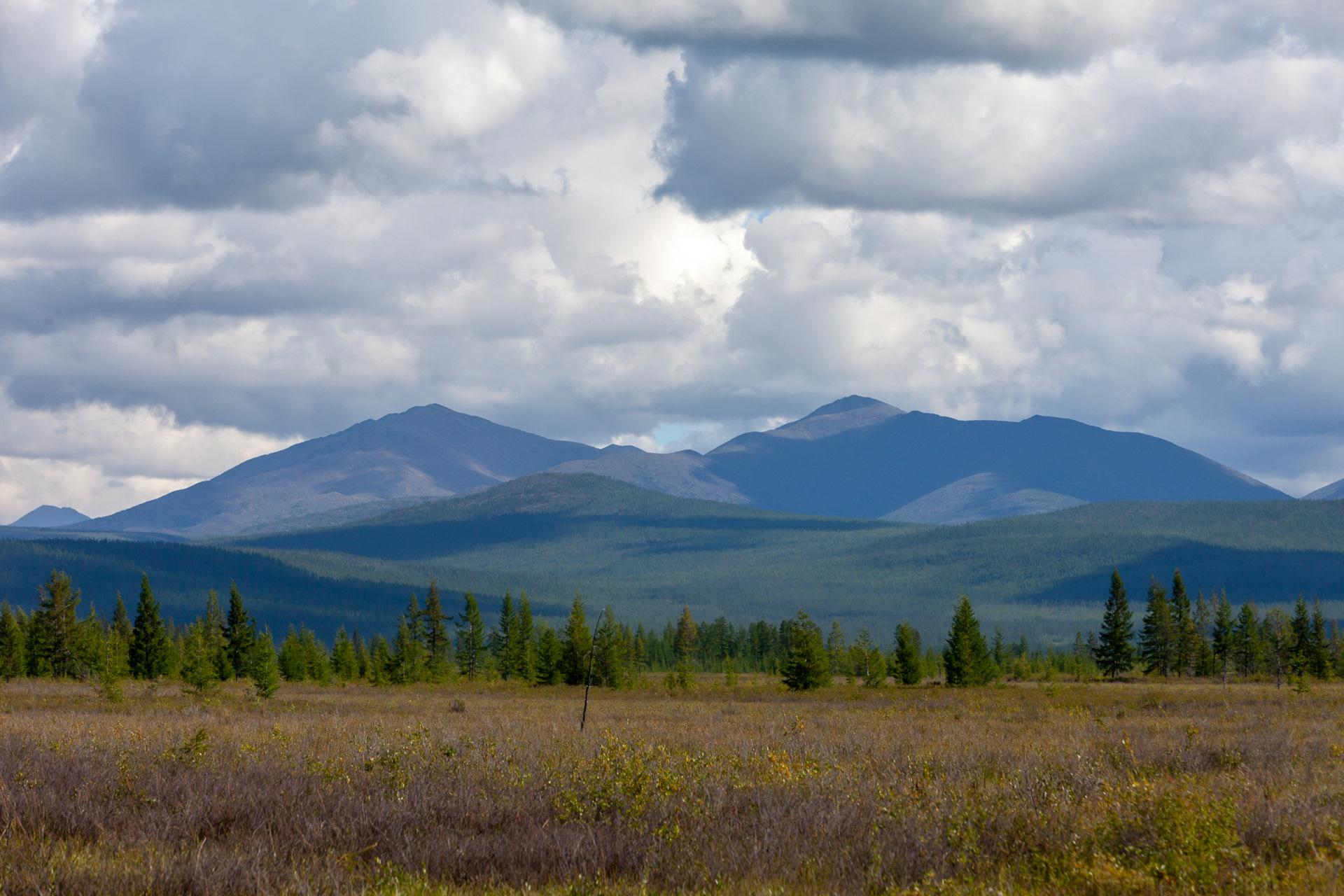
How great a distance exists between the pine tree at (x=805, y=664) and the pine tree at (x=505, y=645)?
31193mm

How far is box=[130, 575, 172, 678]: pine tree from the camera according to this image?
7469 centimetres

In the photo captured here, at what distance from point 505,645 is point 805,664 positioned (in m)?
37.8

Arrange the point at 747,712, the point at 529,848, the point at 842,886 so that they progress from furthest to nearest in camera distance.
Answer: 1. the point at 747,712
2. the point at 529,848
3. the point at 842,886

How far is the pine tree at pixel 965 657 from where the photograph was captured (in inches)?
2354

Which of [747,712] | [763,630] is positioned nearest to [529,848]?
[747,712]

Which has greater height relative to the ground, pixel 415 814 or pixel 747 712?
pixel 415 814

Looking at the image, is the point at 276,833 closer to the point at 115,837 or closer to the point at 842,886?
the point at 115,837

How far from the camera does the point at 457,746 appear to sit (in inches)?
674

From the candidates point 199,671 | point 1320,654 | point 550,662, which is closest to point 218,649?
point 550,662

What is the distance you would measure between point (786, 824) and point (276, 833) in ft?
18.0

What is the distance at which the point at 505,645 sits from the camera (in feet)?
293

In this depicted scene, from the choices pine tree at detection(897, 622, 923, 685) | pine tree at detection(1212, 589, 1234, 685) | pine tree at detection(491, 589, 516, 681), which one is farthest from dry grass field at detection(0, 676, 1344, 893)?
pine tree at detection(1212, 589, 1234, 685)

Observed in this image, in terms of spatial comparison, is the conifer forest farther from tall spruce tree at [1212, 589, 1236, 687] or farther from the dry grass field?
tall spruce tree at [1212, 589, 1236, 687]

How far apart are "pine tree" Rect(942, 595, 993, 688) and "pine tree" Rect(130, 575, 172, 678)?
56903 millimetres
